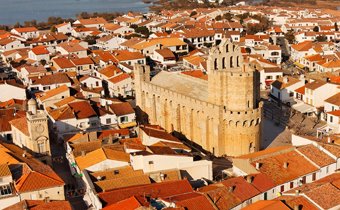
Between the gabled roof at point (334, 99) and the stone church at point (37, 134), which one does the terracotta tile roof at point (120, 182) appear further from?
the gabled roof at point (334, 99)

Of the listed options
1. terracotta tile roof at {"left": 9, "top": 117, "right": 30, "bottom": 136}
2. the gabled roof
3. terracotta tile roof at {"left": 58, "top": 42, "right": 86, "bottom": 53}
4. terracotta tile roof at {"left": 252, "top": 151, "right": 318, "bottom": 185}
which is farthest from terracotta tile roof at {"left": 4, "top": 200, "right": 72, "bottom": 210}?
terracotta tile roof at {"left": 58, "top": 42, "right": 86, "bottom": 53}

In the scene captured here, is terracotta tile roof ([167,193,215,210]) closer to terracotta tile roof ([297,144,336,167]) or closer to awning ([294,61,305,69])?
terracotta tile roof ([297,144,336,167])

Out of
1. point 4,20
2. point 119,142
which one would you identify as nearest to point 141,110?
point 119,142

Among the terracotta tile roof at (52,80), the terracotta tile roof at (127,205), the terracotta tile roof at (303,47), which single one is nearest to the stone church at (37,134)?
the terracotta tile roof at (127,205)

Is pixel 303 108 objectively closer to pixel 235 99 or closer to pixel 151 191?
pixel 235 99

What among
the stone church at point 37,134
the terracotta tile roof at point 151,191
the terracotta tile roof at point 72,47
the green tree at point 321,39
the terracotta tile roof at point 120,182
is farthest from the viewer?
the green tree at point 321,39

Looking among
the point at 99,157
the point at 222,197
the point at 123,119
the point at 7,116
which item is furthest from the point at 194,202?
the point at 7,116

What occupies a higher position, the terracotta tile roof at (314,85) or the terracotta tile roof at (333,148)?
the terracotta tile roof at (333,148)
